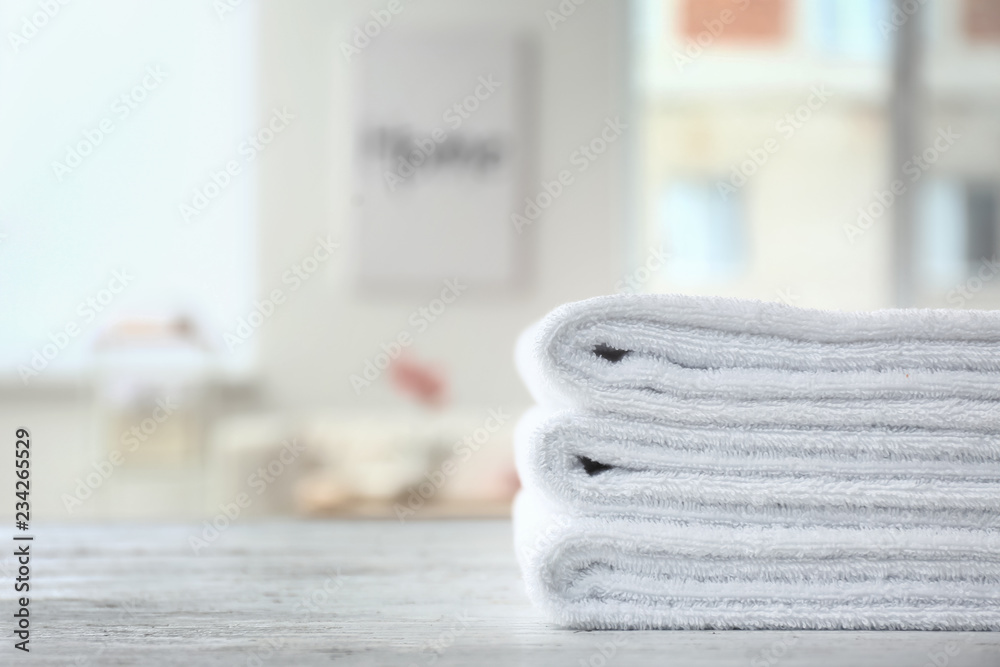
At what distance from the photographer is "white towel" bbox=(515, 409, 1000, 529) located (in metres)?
0.45

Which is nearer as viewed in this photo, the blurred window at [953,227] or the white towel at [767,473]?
the white towel at [767,473]

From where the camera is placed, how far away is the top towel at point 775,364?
0.45 meters

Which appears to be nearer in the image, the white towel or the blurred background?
the white towel

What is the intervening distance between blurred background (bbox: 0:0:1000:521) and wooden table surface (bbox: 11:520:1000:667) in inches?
79.5

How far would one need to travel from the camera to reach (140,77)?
2711 millimetres

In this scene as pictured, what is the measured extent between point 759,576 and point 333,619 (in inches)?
8.5

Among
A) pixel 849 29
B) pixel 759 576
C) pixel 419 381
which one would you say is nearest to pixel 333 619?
pixel 759 576

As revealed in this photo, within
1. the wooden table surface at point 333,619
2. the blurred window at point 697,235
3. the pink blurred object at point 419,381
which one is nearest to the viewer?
the wooden table surface at point 333,619

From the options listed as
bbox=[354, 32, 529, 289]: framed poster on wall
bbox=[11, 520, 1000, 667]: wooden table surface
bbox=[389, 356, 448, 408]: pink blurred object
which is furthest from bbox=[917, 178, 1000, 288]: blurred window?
bbox=[11, 520, 1000, 667]: wooden table surface

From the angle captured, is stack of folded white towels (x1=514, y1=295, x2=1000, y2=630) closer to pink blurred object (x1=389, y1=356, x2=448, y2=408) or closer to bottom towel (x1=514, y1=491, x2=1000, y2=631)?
bottom towel (x1=514, y1=491, x2=1000, y2=631)

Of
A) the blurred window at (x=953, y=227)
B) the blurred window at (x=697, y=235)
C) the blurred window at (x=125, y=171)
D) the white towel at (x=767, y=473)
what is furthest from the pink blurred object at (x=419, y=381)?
the white towel at (x=767, y=473)

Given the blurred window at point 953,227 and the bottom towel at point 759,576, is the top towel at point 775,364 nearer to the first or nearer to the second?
the bottom towel at point 759,576

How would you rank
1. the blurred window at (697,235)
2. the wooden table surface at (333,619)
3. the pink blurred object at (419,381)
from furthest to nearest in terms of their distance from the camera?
1. the blurred window at (697,235)
2. the pink blurred object at (419,381)
3. the wooden table surface at (333,619)

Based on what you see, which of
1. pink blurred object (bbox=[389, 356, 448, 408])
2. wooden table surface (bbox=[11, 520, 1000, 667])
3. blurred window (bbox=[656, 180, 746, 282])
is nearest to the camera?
wooden table surface (bbox=[11, 520, 1000, 667])
